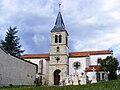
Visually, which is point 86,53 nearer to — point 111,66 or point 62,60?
point 62,60

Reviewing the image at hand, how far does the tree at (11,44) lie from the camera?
2916 inches

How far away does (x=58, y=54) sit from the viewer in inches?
2356

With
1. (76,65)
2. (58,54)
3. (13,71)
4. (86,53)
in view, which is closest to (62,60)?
(58,54)

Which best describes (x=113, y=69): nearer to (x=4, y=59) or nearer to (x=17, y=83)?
(x=17, y=83)

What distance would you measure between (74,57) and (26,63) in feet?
62.8

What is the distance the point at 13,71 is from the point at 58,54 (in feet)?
75.9

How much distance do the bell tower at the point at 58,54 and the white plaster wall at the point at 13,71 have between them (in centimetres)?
1223

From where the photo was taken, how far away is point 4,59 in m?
34.8

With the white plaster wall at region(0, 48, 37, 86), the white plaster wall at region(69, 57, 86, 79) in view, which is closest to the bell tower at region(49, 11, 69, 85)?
the white plaster wall at region(69, 57, 86, 79)

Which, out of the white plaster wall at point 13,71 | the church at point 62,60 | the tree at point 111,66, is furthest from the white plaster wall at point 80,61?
the white plaster wall at point 13,71

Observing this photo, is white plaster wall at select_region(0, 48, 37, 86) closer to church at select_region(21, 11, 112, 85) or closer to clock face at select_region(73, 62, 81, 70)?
church at select_region(21, 11, 112, 85)

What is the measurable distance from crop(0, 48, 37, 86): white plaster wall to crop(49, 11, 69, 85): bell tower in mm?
12228

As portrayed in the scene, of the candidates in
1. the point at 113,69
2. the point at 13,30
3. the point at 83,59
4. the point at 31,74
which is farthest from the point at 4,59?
the point at 13,30

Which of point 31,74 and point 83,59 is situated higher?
point 83,59
